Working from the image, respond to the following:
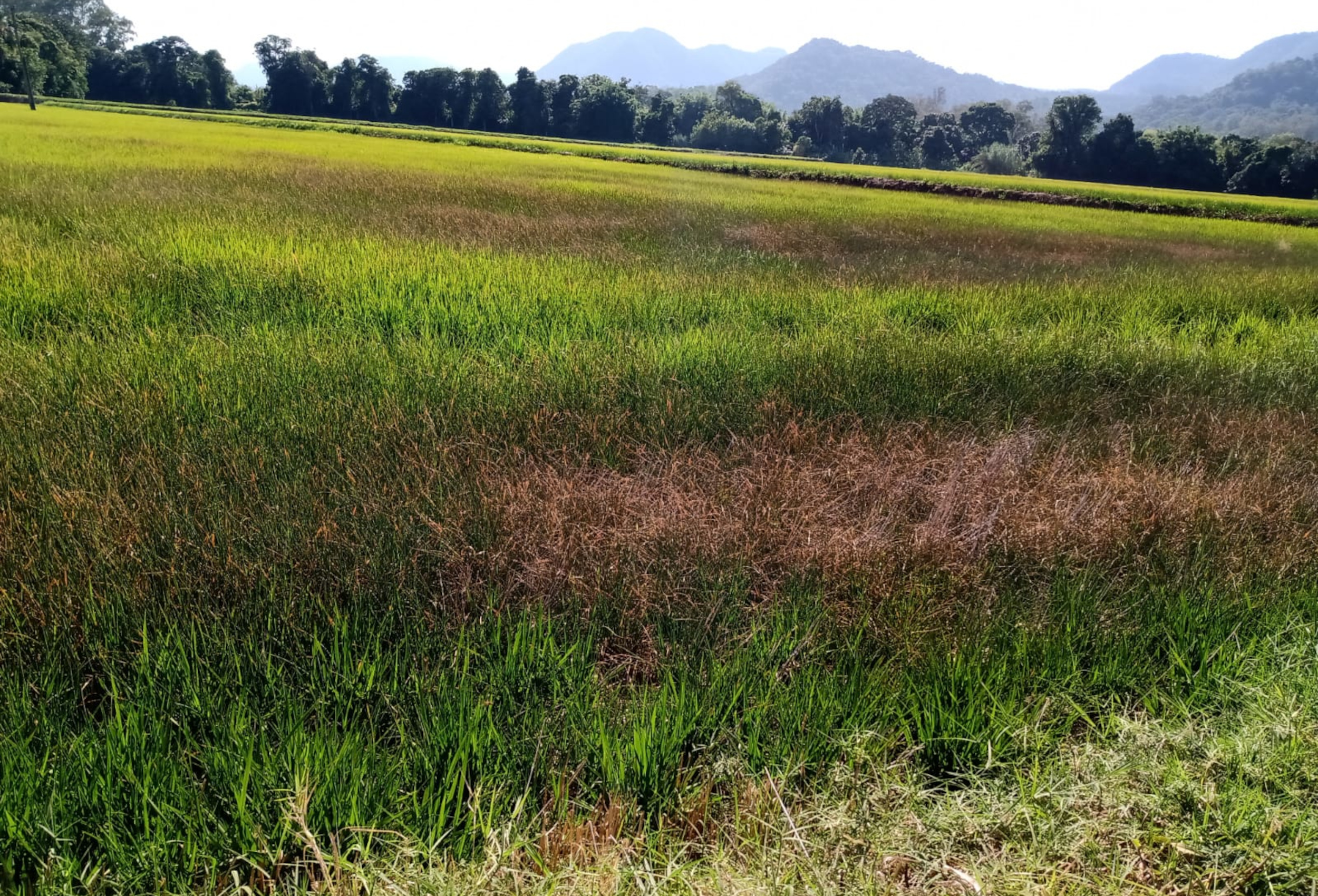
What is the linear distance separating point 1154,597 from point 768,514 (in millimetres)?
1334

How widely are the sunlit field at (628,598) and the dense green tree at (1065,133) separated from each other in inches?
2978

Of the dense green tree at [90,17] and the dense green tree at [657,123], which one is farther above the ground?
the dense green tree at [90,17]

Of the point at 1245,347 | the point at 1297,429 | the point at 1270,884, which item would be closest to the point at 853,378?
the point at 1297,429

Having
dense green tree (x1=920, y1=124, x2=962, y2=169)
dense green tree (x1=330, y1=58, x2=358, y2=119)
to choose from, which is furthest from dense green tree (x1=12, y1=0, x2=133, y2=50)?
dense green tree (x1=920, y1=124, x2=962, y2=169)

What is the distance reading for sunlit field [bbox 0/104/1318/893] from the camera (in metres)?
1.42

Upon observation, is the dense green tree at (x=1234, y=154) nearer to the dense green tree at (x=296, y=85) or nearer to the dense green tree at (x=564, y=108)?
the dense green tree at (x=564, y=108)

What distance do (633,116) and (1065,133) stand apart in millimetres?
45111

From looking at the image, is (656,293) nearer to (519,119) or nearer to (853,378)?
(853,378)

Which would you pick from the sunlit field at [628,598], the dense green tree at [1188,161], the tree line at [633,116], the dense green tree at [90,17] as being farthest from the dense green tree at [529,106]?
the dense green tree at [90,17]

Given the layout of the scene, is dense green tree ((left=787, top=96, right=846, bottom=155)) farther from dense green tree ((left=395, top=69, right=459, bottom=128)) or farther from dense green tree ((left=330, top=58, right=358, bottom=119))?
dense green tree ((left=330, top=58, right=358, bottom=119))

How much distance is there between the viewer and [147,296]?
5066mm

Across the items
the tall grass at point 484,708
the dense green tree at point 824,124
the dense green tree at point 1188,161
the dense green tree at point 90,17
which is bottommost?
the tall grass at point 484,708

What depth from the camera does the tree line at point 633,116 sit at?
56.2 m

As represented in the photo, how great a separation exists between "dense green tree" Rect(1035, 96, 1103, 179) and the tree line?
16cm
